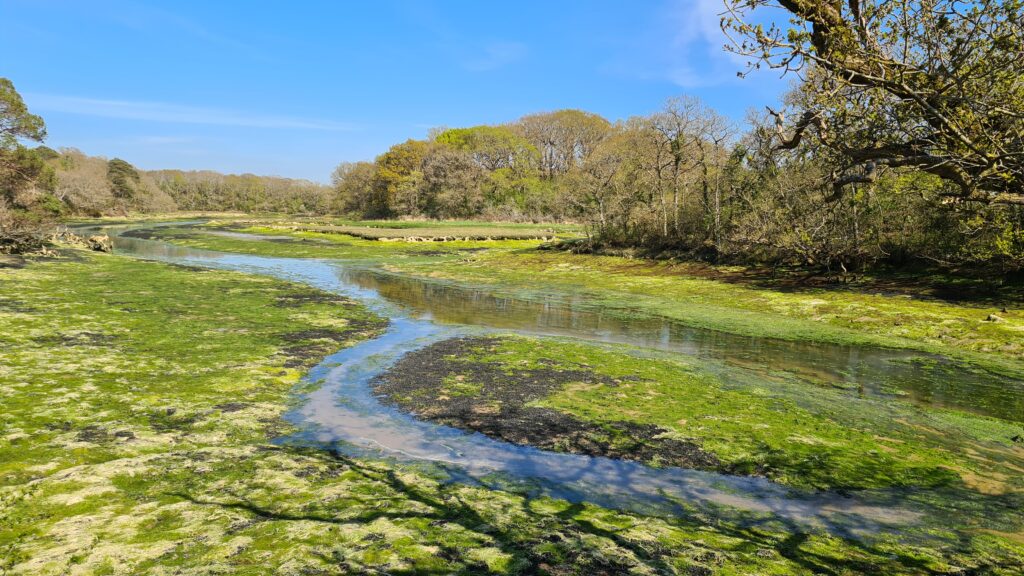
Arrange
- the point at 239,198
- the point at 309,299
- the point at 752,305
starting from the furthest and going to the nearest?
the point at 239,198, the point at 752,305, the point at 309,299

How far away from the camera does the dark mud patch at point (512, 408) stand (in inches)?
328

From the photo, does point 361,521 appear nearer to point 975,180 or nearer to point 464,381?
point 464,381

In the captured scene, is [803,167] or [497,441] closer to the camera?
[497,441]

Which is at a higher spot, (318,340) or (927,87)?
(927,87)

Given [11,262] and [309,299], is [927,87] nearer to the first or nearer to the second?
[309,299]

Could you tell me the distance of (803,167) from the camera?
28109 mm

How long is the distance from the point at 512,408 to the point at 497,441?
1577 mm

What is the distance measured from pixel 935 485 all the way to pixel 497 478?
602 centimetres

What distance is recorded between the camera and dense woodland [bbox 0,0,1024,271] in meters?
5.54

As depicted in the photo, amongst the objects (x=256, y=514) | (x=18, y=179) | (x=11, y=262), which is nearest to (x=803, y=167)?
(x=256, y=514)

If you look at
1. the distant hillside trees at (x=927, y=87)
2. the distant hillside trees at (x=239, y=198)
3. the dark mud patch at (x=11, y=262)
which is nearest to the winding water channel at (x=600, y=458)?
the distant hillside trees at (x=927, y=87)

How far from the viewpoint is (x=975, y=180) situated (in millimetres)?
5430

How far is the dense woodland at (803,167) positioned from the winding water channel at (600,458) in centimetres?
397

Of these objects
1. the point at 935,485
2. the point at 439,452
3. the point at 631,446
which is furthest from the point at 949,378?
the point at 439,452
